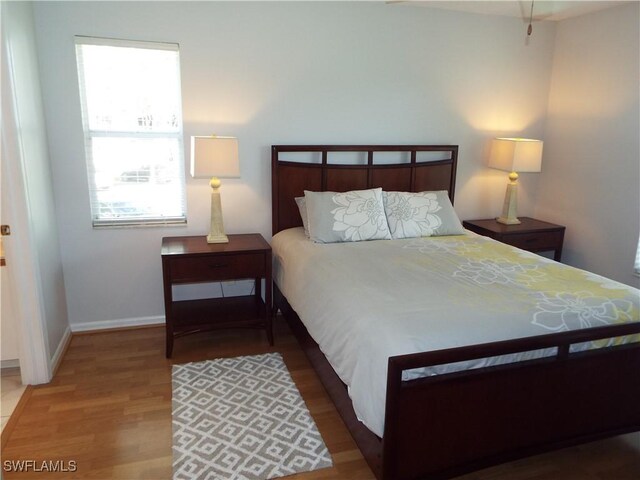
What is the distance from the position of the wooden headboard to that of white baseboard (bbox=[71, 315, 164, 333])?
3.74ft

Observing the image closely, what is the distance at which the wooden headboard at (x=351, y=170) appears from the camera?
132 inches

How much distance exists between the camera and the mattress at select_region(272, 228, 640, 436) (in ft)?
5.65

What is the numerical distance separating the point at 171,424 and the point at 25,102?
1.92m

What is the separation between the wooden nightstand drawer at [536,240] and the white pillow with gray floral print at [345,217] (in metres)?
1.23

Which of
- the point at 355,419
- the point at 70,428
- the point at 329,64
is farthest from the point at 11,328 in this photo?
the point at 329,64

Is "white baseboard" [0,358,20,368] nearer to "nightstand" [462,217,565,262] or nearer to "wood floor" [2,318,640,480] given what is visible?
"wood floor" [2,318,640,480]

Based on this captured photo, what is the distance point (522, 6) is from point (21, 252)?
3838 mm

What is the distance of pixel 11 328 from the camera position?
256 cm

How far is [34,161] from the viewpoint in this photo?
2.56 metres

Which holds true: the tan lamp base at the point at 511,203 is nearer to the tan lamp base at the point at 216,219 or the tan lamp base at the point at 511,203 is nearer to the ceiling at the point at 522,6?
the ceiling at the point at 522,6

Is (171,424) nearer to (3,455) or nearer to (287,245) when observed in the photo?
(3,455)

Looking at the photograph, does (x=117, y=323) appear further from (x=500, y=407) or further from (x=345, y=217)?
(x=500, y=407)

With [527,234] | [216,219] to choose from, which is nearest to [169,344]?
[216,219]

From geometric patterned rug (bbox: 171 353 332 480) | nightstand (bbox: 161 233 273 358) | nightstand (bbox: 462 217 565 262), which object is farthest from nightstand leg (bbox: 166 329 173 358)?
nightstand (bbox: 462 217 565 262)
